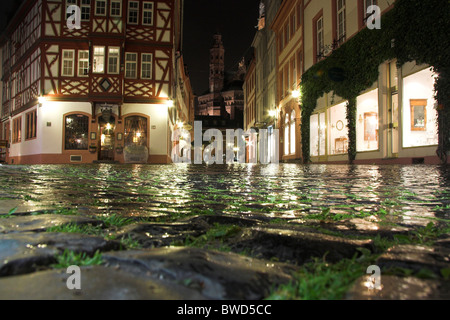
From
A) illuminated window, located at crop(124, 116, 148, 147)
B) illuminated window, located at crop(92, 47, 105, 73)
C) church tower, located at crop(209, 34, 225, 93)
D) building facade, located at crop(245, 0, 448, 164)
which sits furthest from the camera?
church tower, located at crop(209, 34, 225, 93)

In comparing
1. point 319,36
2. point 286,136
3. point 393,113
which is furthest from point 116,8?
point 393,113

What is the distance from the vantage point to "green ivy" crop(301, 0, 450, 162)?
10.8 m

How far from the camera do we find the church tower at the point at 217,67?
342 ft

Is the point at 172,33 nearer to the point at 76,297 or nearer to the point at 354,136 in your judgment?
the point at 354,136

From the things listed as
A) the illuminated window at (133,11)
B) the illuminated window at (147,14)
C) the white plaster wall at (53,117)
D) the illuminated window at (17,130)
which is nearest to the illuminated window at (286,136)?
the illuminated window at (147,14)

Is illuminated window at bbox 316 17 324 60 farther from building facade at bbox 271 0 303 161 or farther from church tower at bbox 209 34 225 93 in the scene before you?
church tower at bbox 209 34 225 93

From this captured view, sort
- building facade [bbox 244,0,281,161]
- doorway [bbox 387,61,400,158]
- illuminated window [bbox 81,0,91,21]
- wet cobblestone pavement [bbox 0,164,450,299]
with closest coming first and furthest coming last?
wet cobblestone pavement [bbox 0,164,450,299], doorway [bbox 387,61,400,158], illuminated window [bbox 81,0,91,21], building facade [bbox 244,0,281,161]

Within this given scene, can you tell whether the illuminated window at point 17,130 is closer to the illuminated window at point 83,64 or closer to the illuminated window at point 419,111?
the illuminated window at point 83,64

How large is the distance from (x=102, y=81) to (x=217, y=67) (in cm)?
8317

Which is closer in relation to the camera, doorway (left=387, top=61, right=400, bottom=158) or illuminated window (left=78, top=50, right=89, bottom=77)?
doorway (left=387, top=61, right=400, bottom=158)

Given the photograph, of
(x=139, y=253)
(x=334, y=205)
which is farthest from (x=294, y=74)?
(x=139, y=253)

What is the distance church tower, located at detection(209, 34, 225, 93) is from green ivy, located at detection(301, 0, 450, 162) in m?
86.1

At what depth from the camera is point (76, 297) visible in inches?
36.9

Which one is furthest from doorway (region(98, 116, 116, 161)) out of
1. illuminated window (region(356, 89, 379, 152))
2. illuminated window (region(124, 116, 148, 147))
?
illuminated window (region(356, 89, 379, 152))
